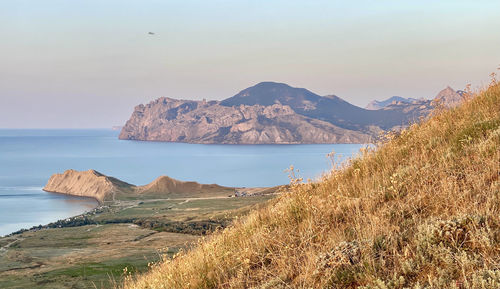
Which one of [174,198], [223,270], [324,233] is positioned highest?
[324,233]

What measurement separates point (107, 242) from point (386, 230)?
7717cm

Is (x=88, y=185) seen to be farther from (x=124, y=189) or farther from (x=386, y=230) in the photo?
(x=386, y=230)

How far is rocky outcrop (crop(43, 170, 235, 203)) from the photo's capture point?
162 metres

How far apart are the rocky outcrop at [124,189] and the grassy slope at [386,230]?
14913 centimetres

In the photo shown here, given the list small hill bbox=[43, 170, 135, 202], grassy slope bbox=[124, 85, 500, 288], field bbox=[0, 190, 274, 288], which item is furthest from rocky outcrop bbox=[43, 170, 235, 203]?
grassy slope bbox=[124, 85, 500, 288]

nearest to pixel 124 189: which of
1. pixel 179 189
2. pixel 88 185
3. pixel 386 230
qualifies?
pixel 88 185

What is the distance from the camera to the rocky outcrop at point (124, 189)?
162m

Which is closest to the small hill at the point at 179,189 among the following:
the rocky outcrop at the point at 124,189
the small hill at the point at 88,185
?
the rocky outcrop at the point at 124,189

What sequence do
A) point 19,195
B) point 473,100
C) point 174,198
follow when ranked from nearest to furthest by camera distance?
point 473,100 < point 174,198 < point 19,195

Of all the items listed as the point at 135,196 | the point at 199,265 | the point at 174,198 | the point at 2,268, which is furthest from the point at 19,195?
the point at 199,265

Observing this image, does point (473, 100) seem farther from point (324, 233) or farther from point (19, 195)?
point (19, 195)

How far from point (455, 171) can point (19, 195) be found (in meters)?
195

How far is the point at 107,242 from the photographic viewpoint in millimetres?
75188

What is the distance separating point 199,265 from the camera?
298 inches
